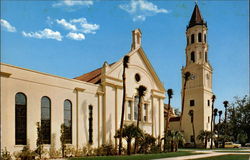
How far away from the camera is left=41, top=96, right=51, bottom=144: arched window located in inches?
898

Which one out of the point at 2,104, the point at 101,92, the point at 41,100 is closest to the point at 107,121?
the point at 101,92

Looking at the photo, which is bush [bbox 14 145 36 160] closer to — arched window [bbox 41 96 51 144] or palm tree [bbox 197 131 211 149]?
arched window [bbox 41 96 51 144]

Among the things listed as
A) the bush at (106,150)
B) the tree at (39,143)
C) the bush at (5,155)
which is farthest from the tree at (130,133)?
the bush at (5,155)

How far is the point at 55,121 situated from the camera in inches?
935

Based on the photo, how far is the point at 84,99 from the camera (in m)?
26.9

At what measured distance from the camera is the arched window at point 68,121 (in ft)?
81.8

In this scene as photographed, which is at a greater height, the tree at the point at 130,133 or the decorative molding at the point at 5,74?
the decorative molding at the point at 5,74

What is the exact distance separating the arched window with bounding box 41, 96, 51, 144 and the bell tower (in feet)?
116

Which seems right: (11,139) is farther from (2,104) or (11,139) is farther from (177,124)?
(177,124)

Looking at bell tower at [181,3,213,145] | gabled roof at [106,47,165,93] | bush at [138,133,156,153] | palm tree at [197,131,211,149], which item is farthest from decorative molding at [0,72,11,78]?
bell tower at [181,3,213,145]

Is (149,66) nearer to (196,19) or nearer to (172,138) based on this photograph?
(172,138)

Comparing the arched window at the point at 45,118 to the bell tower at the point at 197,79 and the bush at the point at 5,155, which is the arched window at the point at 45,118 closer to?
the bush at the point at 5,155

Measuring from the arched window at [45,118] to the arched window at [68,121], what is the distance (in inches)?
76.1

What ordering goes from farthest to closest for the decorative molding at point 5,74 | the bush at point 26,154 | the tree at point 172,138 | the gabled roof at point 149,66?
1. the gabled roof at point 149,66
2. the tree at point 172,138
3. the bush at point 26,154
4. the decorative molding at point 5,74
